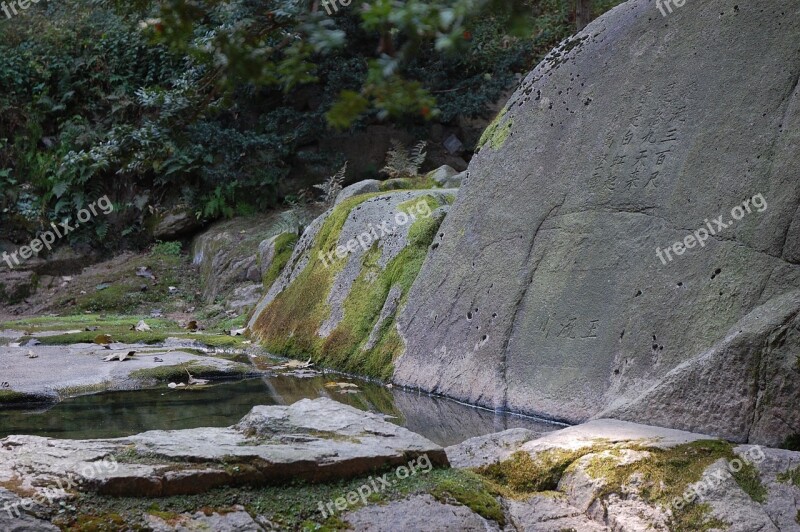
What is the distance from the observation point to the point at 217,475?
303cm

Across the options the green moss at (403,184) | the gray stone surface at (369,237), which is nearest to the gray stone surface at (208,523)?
the gray stone surface at (369,237)

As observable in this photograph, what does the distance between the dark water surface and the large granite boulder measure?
0.87ft

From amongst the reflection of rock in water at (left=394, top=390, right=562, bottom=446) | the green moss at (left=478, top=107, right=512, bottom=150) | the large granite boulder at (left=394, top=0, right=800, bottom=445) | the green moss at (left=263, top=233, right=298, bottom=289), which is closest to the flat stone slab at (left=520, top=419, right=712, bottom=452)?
the large granite boulder at (left=394, top=0, right=800, bottom=445)

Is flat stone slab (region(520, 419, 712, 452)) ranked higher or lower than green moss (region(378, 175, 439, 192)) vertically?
lower

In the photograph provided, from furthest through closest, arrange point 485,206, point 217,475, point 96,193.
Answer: point 96,193 → point 485,206 → point 217,475

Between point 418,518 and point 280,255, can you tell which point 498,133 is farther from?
point 280,255

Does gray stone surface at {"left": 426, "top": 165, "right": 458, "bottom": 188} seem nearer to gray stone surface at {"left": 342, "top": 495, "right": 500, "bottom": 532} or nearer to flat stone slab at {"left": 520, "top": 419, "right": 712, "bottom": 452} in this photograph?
flat stone slab at {"left": 520, "top": 419, "right": 712, "bottom": 452}

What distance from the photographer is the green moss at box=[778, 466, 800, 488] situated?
3121 mm

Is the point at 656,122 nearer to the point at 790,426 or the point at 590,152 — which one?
the point at 590,152

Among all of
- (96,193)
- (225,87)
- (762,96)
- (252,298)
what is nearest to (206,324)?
(252,298)

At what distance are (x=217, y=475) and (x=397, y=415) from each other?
271 cm

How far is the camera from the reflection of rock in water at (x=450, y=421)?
507 centimetres

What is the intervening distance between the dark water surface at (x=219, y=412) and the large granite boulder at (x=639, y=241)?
264 millimetres

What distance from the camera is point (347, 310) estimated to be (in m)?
8.05
